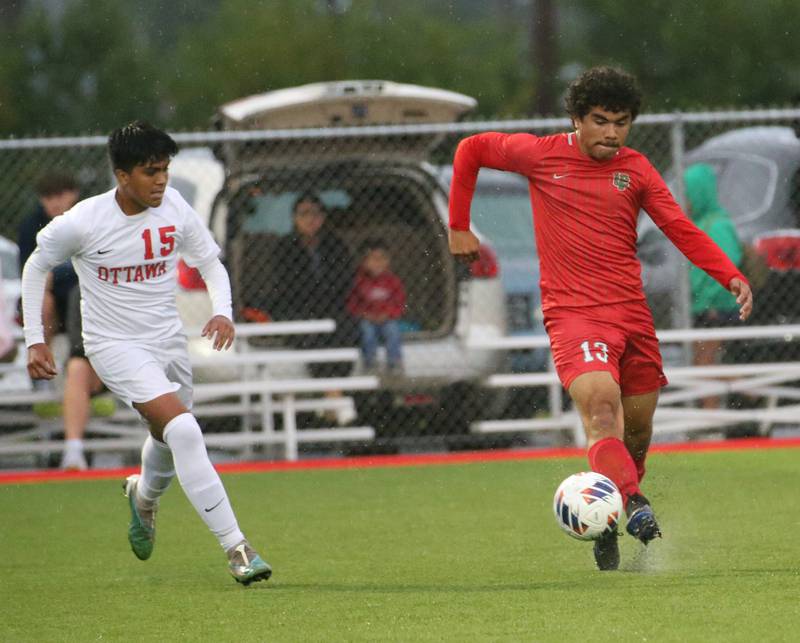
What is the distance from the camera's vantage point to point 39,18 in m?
36.4

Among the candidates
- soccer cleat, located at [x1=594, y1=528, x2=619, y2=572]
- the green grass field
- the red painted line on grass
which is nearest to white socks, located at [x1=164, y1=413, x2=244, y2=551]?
the green grass field

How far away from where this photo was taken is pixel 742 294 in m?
6.99

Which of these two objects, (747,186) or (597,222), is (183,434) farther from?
(747,186)

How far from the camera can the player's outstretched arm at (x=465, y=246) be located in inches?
292

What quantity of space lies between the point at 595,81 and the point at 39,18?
3074cm

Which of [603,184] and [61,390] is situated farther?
[61,390]

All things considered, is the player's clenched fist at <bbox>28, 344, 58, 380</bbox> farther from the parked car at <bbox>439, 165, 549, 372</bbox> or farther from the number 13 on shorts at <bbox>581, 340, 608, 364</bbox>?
the parked car at <bbox>439, 165, 549, 372</bbox>

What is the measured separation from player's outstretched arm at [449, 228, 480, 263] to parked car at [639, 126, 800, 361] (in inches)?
246

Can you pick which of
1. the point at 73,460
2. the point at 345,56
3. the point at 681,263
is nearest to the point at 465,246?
the point at 73,460

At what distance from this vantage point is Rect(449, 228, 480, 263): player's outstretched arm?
24.3 ft

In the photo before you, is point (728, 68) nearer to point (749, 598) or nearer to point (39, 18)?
point (39, 18)

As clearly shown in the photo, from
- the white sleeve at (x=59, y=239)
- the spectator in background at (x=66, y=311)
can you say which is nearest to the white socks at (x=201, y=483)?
the white sleeve at (x=59, y=239)

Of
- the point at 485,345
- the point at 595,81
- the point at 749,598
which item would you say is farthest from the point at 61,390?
the point at 749,598

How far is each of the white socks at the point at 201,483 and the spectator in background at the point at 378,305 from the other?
19.2 ft
